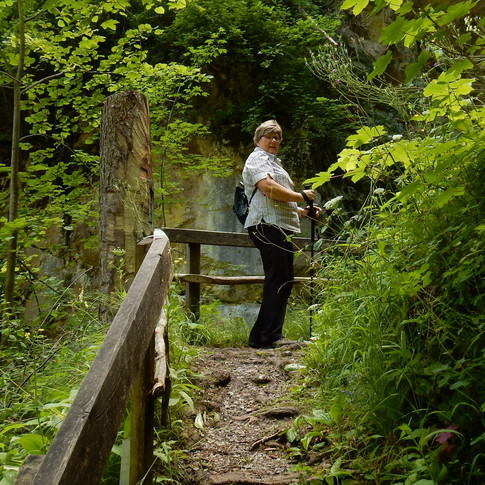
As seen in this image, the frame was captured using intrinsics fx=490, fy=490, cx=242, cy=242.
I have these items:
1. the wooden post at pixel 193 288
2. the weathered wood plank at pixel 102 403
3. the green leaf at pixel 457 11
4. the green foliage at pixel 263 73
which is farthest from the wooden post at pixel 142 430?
the green foliage at pixel 263 73

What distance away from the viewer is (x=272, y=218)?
184 inches

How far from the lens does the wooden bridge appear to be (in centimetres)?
105

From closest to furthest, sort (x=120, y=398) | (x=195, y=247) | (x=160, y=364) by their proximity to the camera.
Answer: (x=120, y=398) → (x=160, y=364) → (x=195, y=247)

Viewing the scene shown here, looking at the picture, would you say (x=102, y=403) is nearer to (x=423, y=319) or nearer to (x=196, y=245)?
(x=423, y=319)

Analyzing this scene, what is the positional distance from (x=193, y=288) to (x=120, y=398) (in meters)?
4.47

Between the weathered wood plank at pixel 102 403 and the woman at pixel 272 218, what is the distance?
9.30ft

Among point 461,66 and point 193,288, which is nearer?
point 461,66

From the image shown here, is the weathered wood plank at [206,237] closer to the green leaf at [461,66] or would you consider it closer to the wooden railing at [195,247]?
the wooden railing at [195,247]

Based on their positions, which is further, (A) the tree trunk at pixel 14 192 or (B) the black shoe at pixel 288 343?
(A) the tree trunk at pixel 14 192

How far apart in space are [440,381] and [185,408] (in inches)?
61.2

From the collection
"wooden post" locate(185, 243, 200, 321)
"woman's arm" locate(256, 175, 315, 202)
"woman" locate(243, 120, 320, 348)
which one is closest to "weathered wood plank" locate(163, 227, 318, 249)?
"wooden post" locate(185, 243, 200, 321)

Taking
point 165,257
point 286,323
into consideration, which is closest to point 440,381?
point 165,257

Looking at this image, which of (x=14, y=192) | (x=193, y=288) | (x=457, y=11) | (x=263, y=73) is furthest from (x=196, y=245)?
(x=263, y=73)

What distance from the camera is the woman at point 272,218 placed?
4.61 meters
